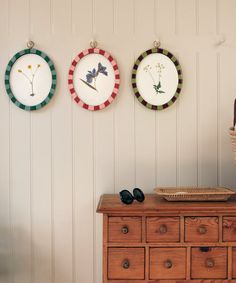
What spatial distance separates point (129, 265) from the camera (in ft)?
5.82

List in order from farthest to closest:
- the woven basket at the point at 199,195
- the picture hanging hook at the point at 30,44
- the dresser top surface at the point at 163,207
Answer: the picture hanging hook at the point at 30,44 < the woven basket at the point at 199,195 < the dresser top surface at the point at 163,207

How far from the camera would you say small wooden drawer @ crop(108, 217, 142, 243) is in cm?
178

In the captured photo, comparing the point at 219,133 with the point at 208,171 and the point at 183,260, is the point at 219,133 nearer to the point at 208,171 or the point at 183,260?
the point at 208,171

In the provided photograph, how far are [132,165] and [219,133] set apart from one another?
55 cm

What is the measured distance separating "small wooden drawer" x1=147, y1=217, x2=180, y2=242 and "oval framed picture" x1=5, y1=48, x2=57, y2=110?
37.5 inches

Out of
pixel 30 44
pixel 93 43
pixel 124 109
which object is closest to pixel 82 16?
pixel 93 43

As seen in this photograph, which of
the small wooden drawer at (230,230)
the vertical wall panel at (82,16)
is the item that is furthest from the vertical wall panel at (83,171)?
the small wooden drawer at (230,230)

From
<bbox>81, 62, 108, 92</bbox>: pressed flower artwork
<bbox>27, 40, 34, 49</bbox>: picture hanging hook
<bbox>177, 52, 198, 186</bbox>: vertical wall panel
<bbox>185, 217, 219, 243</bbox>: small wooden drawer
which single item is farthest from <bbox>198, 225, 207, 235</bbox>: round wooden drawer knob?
<bbox>27, 40, 34, 49</bbox>: picture hanging hook

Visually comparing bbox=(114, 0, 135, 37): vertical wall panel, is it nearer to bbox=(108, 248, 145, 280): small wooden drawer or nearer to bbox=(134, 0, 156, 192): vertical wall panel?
bbox=(134, 0, 156, 192): vertical wall panel

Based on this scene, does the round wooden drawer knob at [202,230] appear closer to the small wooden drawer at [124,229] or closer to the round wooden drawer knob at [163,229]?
the round wooden drawer knob at [163,229]

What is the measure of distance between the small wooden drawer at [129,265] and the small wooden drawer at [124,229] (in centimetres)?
5

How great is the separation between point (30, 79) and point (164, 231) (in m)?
1.16

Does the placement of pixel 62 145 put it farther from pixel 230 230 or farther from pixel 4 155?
pixel 230 230

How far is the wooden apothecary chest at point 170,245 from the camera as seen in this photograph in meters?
1.77
